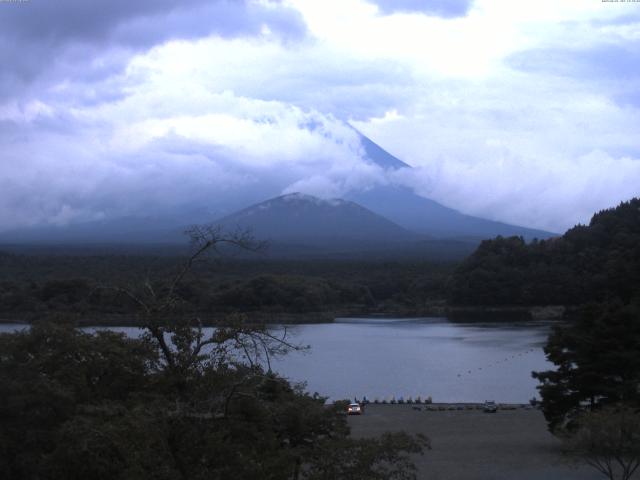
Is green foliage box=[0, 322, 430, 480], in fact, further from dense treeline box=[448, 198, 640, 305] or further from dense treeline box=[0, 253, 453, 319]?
dense treeline box=[448, 198, 640, 305]

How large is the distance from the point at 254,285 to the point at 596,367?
3395 centimetres

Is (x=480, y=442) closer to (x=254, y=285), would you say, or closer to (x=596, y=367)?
(x=596, y=367)

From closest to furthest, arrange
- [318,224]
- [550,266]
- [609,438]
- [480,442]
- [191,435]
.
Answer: [191,435]
[609,438]
[480,442]
[550,266]
[318,224]

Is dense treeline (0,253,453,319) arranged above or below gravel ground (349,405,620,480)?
above

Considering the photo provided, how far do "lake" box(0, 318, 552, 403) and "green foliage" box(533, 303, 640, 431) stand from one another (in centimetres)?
484

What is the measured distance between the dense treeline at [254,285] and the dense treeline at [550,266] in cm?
320

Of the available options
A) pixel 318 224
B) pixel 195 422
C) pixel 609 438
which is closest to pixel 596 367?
pixel 609 438

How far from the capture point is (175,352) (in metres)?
5.17

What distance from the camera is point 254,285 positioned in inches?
1804

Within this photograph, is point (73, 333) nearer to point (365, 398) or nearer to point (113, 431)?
point (113, 431)

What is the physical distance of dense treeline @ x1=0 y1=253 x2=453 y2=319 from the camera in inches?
1529

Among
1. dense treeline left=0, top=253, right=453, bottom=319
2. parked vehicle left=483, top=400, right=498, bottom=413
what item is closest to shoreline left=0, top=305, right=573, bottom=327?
dense treeline left=0, top=253, right=453, bottom=319

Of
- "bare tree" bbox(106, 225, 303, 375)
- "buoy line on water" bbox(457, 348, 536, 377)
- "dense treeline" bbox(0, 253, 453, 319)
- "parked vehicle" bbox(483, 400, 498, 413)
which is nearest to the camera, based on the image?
"bare tree" bbox(106, 225, 303, 375)

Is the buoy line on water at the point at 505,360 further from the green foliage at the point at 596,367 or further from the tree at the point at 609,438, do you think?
the tree at the point at 609,438
